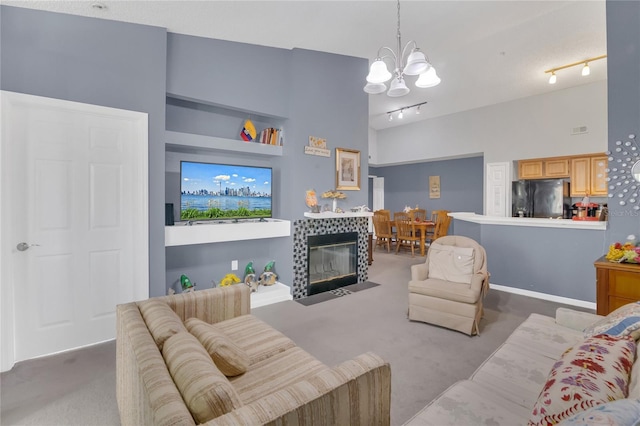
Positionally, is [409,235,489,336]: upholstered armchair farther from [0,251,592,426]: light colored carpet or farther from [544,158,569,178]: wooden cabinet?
[544,158,569,178]: wooden cabinet

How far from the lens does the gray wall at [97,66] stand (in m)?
2.30

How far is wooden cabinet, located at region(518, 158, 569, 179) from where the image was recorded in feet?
18.0

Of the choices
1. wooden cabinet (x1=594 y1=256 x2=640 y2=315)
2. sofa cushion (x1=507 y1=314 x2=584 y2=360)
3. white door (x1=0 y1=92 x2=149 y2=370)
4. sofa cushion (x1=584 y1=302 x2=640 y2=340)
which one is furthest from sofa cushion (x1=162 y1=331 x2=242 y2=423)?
wooden cabinet (x1=594 y1=256 x2=640 y2=315)

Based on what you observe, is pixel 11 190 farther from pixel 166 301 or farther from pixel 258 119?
pixel 258 119

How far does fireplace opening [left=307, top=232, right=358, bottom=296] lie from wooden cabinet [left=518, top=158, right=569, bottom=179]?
3981mm

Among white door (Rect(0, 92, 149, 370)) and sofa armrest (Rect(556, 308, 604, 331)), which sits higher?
white door (Rect(0, 92, 149, 370))

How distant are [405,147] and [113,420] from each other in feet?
24.9

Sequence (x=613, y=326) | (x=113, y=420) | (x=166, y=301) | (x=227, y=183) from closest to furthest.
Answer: (x=613, y=326), (x=113, y=420), (x=166, y=301), (x=227, y=183)

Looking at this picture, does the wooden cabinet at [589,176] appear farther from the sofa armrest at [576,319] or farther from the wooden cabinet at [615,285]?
the sofa armrest at [576,319]

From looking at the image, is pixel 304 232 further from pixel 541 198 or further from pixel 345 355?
pixel 541 198

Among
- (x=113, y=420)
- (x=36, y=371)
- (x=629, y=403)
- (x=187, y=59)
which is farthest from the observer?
(x=187, y=59)

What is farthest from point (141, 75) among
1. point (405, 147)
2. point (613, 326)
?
point (405, 147)

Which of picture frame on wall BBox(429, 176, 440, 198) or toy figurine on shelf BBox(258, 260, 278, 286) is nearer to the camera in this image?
toy figurine on shelf BBox(258, 260, 278, 286)

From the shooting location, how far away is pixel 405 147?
777 cm
